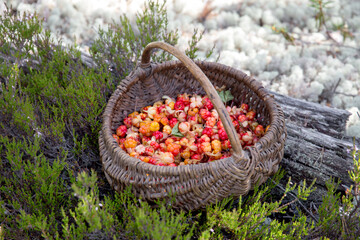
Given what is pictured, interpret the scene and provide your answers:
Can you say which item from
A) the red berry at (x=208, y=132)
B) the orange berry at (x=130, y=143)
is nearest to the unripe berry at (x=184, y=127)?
the red berry at (x=208, y=132)

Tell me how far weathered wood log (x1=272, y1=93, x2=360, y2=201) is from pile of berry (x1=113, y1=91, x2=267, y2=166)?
415 millimetres

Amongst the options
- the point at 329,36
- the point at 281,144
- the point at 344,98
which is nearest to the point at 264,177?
the point at 281,144

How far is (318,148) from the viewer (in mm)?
2367

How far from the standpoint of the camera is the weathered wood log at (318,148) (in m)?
2.27

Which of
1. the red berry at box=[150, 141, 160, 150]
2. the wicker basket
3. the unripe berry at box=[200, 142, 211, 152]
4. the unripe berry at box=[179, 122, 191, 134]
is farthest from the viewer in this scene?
the unripe berry at box=[179, 122, 191, 134]

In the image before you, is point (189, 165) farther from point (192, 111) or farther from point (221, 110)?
point (192, 111)

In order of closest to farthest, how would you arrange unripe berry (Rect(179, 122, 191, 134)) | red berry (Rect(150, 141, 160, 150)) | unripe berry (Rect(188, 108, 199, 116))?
red berry (Rect(150, 141, 160, 150)) → unripe berry (Rect(179, 122, 191, 134)) → unripe berry (Rect(188, 108, 199, 116))

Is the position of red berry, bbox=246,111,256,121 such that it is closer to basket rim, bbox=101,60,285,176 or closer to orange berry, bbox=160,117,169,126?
basket rim, bbox=101,60,285,176

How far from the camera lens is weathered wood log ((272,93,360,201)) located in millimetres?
2273

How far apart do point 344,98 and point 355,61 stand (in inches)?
31.9

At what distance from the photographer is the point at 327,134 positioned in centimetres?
264

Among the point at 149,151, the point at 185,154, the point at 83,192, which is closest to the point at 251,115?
the point at 185,154

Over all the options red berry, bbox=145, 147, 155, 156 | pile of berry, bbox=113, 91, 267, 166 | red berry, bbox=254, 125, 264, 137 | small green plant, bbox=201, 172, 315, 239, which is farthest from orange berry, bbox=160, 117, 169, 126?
small green plant, bbox=201, 172, 315, 239

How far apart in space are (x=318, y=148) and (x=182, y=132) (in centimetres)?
106
